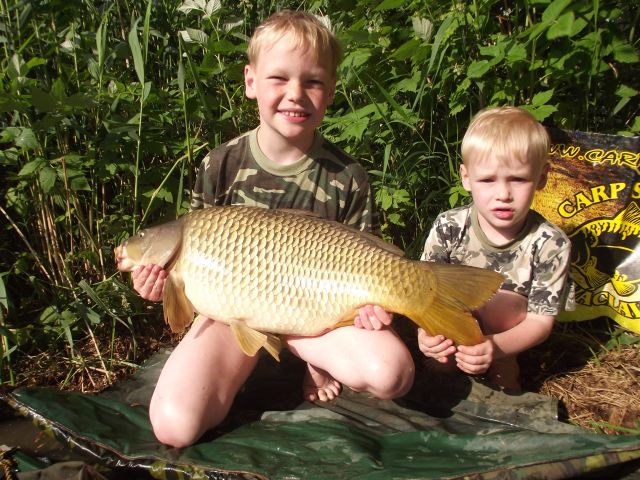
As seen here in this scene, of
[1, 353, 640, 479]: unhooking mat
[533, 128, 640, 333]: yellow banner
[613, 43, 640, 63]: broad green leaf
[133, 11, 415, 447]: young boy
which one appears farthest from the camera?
[533, 128, 640, 333]: yellow banner

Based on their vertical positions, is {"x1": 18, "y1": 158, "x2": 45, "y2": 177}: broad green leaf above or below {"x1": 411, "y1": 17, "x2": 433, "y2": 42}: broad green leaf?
below

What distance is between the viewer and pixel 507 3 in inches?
84.0

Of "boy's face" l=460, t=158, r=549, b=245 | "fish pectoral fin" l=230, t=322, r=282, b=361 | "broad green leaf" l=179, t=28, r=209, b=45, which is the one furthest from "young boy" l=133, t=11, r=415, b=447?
"broad green leaf" l=179, t=28, r=209, b=45

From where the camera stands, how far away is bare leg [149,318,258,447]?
4.62 ft

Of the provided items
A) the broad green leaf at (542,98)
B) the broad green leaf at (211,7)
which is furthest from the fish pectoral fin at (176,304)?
the broad green leaf at (542,98)

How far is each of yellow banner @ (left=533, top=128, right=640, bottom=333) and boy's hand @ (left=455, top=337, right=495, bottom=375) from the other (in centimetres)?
61

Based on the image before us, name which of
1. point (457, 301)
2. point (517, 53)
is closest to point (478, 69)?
point (517, 53)

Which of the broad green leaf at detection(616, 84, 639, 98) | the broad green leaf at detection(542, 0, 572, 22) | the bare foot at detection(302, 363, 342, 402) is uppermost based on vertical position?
the broad green leaf at detection(542, 0, 572, 22)

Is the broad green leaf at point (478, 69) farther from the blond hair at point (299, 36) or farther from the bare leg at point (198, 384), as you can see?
the bare leg at point (198, 384)

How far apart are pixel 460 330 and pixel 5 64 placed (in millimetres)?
1686

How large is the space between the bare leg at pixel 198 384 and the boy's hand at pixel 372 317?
14.1 inches

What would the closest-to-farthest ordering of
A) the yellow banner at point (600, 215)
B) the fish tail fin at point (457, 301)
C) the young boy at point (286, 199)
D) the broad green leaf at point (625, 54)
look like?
the fish tail fin at point (457, 301) < the young boy at point (286, 199) < the broad green leaf at point (625, 54) < the yellow banner at point (600, 215)

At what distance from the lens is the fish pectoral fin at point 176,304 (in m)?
1.51

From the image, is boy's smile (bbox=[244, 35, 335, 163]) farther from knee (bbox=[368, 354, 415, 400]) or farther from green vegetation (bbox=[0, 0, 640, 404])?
knee (bbox=[368, 354, 415, 400])
